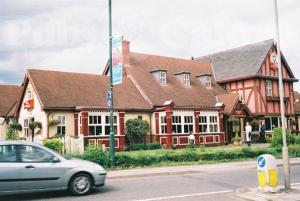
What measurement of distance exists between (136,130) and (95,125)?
11.8ft

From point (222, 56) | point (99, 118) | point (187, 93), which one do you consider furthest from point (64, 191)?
point (222, 56)

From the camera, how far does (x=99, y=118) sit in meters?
28.9

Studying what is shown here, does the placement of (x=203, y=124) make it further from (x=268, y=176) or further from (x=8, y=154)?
(x=8, y=154)

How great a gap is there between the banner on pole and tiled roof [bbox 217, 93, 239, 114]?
20.0 metres

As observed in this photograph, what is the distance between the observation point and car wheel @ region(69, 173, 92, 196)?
1078cm

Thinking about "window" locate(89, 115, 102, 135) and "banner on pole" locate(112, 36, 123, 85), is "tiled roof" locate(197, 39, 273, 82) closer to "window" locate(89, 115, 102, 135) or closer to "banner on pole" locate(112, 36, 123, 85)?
"window" locate(89, 115, 102, 135)

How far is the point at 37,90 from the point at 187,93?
47.1 ft

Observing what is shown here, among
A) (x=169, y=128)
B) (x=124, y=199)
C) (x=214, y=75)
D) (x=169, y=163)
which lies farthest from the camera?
(x=214, y=75)

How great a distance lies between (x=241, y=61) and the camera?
4200 cm

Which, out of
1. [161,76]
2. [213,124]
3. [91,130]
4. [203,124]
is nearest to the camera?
[91,130]

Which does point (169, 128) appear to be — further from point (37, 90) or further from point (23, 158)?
point (23, 158)

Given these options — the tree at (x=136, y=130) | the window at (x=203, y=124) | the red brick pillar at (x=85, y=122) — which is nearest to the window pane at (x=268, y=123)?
the window at (x=203, y=124)

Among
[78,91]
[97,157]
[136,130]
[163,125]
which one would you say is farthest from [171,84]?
[97,157]

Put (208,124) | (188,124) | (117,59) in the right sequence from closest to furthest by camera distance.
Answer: (117,59) < (188,124) < (208,124)
